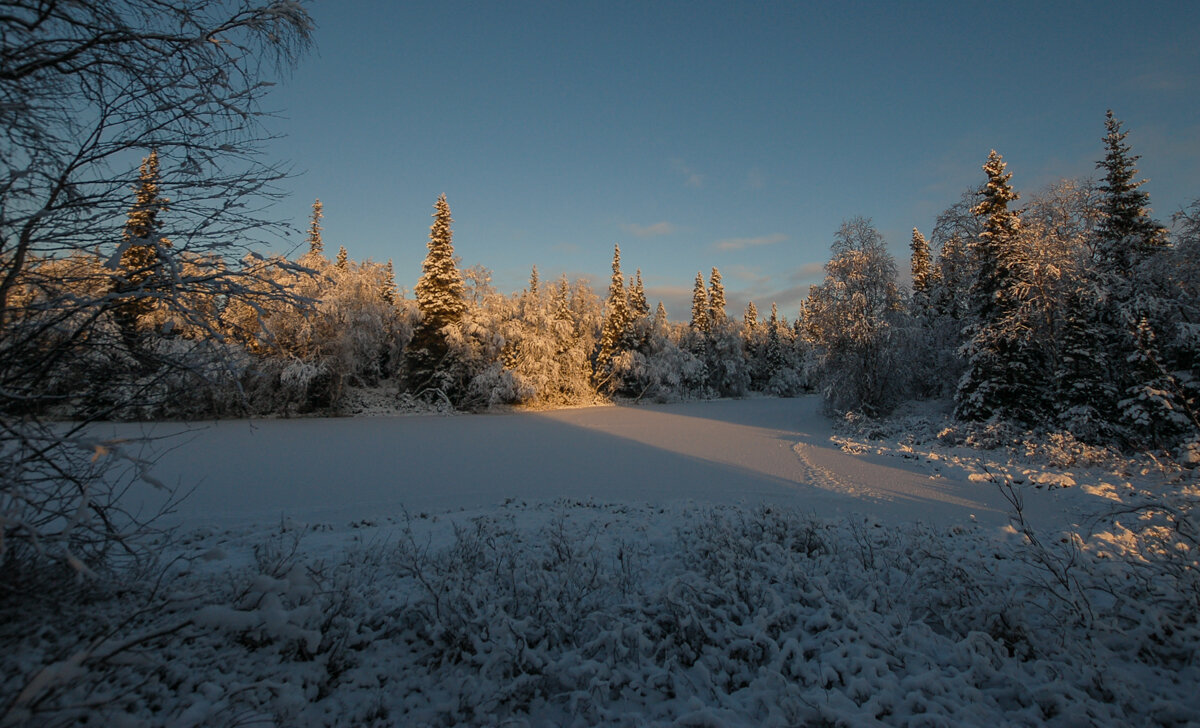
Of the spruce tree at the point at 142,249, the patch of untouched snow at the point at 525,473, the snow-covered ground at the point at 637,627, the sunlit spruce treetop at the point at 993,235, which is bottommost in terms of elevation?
the patch of untouched snow at the point at 525,473

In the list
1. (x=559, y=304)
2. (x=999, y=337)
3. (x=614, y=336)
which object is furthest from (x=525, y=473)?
(x=614, y=336)

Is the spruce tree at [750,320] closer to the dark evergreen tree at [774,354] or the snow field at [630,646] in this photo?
the dark evergreen tree at [774,354]

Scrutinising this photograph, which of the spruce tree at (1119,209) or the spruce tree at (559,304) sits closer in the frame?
the spruce tree at (1119,209)

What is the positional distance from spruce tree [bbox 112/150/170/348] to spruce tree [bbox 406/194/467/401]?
25.4 meters

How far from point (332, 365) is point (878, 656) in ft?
86.6

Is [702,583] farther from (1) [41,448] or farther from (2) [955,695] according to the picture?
(1) [41,448]

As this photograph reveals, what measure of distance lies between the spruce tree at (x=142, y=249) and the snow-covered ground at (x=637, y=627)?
0.82m

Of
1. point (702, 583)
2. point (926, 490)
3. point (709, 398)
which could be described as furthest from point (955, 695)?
point (709, 398)

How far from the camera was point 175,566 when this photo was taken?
173 inches

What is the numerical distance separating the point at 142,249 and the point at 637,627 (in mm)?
3799

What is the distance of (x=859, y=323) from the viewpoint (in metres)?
19.8

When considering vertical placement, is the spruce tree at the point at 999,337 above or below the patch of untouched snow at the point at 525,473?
above

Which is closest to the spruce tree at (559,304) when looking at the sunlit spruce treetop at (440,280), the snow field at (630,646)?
the sunlit spruce treetop at (440,280)

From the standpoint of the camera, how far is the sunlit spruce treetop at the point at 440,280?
92.2 ft
